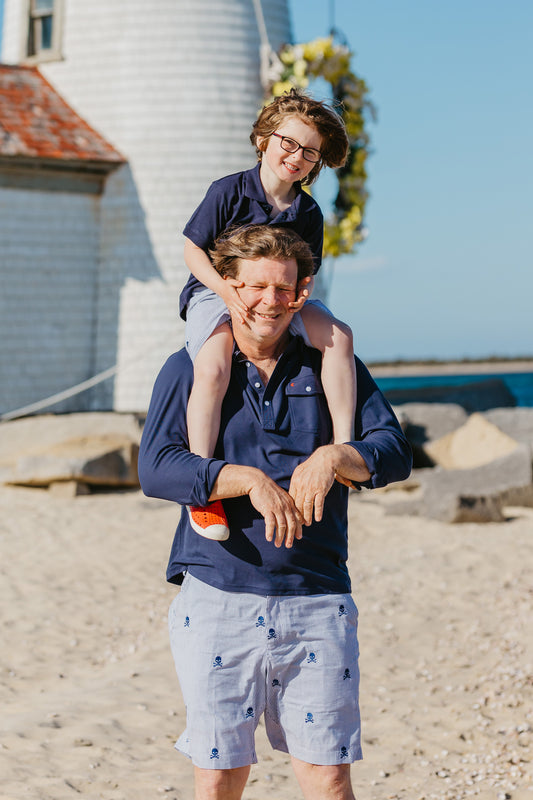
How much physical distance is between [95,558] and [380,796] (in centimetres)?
476

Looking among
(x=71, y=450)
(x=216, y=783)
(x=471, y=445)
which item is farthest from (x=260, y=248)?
(x=471, y=445)

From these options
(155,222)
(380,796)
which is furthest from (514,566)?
(155,222)

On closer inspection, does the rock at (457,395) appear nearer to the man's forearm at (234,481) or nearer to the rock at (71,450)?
the rock at (71,450)

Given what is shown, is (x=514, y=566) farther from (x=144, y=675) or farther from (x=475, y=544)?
(x=144, y=675)

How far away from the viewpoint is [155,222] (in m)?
12.7

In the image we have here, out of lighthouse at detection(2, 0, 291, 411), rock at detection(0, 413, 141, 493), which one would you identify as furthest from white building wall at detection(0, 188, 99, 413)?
rock at detection(0, 413, 141, 493)

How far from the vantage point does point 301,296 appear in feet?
8.87

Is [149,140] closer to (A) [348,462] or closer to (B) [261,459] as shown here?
(B) [261,459]

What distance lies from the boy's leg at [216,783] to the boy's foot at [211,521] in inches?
24.8

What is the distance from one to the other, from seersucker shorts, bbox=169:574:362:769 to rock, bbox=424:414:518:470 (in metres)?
10.3

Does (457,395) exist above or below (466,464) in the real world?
below

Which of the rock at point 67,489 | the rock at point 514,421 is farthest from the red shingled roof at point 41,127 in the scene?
the rock at point 514,421

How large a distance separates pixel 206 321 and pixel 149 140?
10.5 meters

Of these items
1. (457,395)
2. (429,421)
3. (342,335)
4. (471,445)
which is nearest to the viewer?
(342,335)
